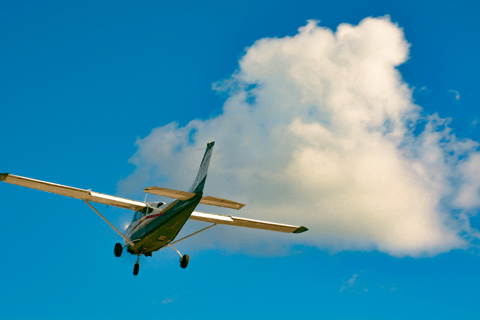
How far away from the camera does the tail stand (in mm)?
17828

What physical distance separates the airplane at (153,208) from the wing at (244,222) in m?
0.52

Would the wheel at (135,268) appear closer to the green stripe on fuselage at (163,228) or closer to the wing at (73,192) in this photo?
the green stripe on fuselage at (163,228)

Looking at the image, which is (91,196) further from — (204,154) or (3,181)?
(204,154)

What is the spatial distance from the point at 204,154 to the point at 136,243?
5.52 meters

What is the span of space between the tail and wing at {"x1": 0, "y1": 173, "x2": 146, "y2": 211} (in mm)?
3994

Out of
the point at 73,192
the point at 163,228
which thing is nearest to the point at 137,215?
the point at 163,228

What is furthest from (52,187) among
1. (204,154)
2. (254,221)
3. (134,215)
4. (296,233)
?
(296,233)

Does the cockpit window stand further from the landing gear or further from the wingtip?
the wingtip

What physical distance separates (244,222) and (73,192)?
9478mm

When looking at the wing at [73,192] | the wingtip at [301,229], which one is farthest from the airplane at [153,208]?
the wingtip at [301,229]

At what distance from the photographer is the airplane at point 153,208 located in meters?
17.5

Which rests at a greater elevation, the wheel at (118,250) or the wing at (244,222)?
the wing at (244,222)

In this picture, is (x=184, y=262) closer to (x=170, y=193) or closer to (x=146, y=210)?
(x=146, y=210)

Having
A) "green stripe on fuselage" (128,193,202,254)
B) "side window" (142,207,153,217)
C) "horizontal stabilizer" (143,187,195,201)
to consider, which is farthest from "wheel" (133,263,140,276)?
"horizontal stabilizer" (143,187,195,201)
